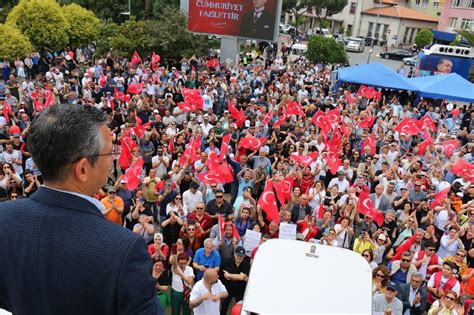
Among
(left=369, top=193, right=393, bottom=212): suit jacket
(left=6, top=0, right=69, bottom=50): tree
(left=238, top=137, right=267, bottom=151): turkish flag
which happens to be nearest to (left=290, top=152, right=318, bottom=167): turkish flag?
(left=238, top=137, right=267, bottom=151): turkish flag

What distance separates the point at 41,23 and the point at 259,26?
35.8ft

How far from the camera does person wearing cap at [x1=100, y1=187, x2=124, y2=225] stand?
21.7ft

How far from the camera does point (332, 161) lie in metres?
9.23

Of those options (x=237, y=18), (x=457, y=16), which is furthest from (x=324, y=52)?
(x=457, y=16)

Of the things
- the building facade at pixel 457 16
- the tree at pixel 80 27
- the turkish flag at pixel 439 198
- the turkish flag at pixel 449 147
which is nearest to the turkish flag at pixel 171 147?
the turkish flag at pixel 439 198

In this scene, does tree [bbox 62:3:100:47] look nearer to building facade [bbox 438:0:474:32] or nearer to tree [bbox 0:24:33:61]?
tree [bbox 0:24:33:61]

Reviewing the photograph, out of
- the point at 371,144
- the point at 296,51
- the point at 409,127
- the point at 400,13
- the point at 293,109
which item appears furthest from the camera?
the point at 400,13

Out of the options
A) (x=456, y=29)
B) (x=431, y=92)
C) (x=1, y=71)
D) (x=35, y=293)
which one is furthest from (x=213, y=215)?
(x=456, y=29)

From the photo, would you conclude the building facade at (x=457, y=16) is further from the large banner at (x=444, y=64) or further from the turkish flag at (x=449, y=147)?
the turkish flag at (x=449, y=147)

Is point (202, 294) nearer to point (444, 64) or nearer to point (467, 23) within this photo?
point (444, 64)

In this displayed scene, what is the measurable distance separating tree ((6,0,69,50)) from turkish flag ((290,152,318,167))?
57.8 feet

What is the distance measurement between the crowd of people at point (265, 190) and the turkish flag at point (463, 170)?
4cm

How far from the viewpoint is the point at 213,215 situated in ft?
23.1

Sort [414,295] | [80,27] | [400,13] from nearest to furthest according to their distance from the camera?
[414,295] < [80,27] < [400,13]
